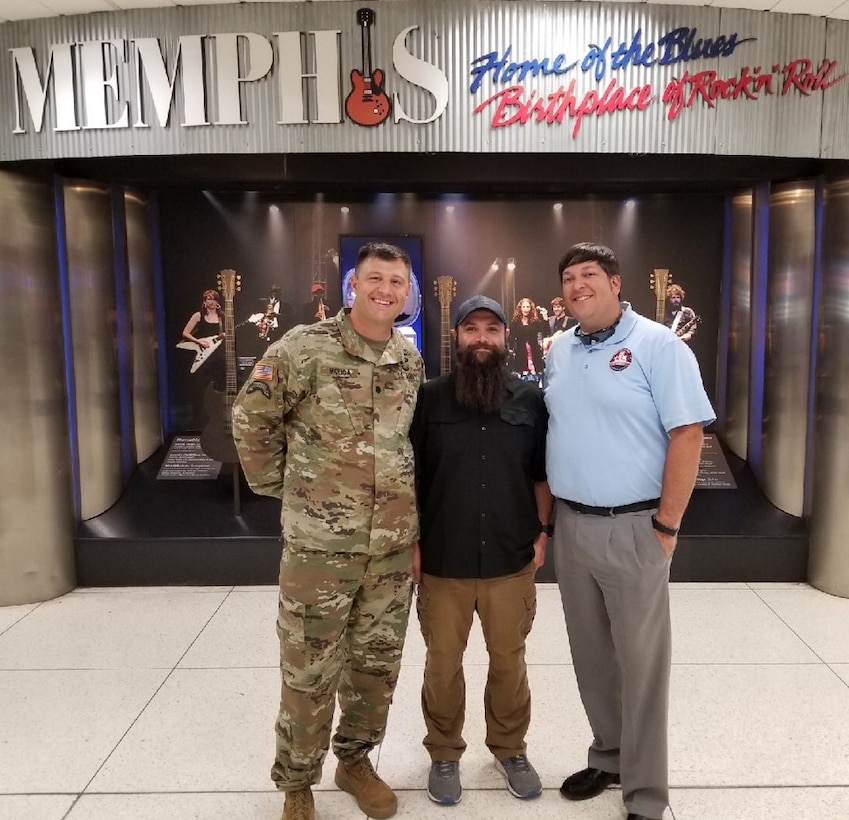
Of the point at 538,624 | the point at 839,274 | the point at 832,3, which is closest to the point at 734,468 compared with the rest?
the point at 839,274

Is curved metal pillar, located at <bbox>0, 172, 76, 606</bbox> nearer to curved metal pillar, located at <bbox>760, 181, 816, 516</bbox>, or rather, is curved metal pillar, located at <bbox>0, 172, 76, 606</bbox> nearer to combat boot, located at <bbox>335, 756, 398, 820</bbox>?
combat boot, located at <bbox>335, 756, 398, 820</bbox>

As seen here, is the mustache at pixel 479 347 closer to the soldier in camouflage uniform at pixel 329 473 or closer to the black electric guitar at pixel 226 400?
the soldier in camouflage uniform at pixel 329 473

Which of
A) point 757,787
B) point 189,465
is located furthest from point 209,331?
point 757,787

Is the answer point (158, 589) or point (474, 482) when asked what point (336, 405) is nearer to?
point (474, 482)

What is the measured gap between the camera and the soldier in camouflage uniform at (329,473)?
2.09m

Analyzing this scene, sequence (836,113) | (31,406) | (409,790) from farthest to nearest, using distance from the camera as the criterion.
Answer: (31,406) → (836,113) → (409,790)

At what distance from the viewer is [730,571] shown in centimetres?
416

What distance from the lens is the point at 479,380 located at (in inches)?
83.8

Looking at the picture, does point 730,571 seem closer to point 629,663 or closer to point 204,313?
point 629,663

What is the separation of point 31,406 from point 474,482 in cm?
284

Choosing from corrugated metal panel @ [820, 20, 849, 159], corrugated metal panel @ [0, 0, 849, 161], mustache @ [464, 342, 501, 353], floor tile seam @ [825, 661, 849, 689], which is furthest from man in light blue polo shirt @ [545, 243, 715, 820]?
corrugated metal panel @ [820, 20, 849, 159]

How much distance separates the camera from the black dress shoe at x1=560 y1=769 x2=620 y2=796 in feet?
7.57

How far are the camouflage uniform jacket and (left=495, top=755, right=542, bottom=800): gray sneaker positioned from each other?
871 millimetres

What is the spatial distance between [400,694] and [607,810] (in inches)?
38.9
